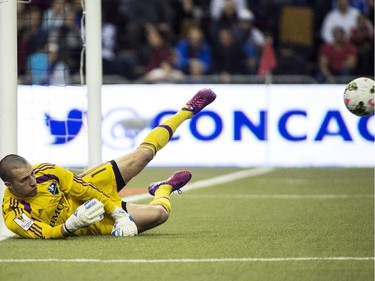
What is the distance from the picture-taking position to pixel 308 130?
52.5ft

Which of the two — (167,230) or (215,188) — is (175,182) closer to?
(167,230)

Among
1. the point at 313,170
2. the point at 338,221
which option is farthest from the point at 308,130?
the point at 338,221

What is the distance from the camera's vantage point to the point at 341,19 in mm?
19188

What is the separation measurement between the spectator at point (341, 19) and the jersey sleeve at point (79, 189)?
37.2ft

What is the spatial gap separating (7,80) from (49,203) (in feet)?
3.85

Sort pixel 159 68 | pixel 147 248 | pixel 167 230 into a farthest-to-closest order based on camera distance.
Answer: pixel 159 68
pixel 167 230
pixel 147 248

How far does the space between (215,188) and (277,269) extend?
6.52 meters

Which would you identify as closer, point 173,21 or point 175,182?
point 175,182

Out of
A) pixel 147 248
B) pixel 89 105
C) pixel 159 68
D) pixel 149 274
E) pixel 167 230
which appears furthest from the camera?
pixel 159 68

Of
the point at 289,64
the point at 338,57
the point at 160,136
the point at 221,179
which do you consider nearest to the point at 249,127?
the point at 221,179

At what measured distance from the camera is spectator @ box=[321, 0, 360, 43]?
62.8 ft

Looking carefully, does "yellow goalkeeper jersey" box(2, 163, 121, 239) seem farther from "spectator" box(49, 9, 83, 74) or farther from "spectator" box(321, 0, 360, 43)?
"spectator" box(321, 0, 360, 43)

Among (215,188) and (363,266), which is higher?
(363,266)

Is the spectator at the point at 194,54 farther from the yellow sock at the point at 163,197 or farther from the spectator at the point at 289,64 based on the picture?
the yellow sock at the point at 163,197
